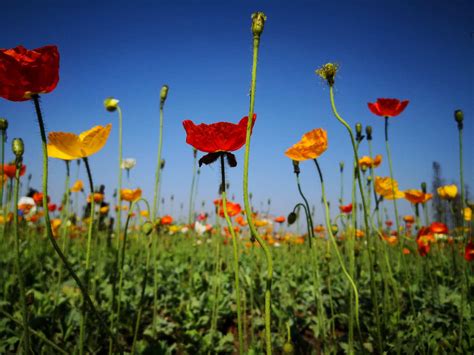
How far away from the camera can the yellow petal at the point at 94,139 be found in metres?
1.15

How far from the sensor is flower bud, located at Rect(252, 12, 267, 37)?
2.09ft

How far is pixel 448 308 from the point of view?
2094 millimetres

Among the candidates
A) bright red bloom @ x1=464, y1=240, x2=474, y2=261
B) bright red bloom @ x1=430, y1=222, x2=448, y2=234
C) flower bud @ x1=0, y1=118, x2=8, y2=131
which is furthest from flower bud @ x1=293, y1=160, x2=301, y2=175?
bright red bloom @ x1=430, y1=222, x2=448, y2=234

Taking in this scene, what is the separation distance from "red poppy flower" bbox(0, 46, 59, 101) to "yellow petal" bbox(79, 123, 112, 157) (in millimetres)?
343

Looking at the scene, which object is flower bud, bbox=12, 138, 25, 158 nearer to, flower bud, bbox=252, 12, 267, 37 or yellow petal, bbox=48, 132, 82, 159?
yellow petal, bbox=48, 132, 82, 159

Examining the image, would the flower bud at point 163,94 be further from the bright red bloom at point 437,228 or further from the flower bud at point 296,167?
the bright red bloom at point 437,228

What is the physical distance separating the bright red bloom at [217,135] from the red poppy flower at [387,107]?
4.27 feet

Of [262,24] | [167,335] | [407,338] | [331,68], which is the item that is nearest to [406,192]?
[407,338]

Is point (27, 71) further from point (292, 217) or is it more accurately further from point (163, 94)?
point (292, 217)

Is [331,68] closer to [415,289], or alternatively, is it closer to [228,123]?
[228,123]

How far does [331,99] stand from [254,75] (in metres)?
0.52

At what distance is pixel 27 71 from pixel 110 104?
950mm

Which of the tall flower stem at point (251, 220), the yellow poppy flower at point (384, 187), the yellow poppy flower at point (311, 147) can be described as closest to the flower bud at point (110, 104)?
the yellow poppy flower at point (311, 147)

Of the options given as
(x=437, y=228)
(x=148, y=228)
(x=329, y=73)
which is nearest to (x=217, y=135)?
(x=329, y=73)
